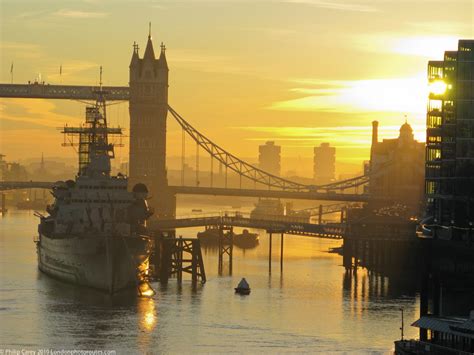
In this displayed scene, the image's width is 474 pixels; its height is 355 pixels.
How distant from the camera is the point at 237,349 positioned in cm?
7019

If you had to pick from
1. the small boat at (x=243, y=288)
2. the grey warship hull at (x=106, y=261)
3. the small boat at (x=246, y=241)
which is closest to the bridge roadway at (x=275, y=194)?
the small boat at (x=246, y=241)

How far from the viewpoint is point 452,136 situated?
95375 mm

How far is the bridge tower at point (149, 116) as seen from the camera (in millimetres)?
169125

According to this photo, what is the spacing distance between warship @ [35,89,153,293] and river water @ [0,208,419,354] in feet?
4.19

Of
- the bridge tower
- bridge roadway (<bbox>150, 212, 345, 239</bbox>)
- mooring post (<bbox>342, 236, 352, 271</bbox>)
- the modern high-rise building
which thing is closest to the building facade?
the bridge tower

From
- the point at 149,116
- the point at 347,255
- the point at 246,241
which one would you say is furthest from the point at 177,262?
the point at 149,116

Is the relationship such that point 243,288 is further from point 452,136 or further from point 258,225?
point 258,225

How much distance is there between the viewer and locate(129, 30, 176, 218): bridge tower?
169125 mm

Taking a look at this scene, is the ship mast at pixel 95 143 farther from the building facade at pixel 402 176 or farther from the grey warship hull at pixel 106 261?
the building facade at pixel 402 176

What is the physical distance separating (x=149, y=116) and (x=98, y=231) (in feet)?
239

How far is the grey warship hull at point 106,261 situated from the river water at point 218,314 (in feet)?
3.25

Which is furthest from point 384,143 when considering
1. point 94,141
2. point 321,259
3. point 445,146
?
point 445,146

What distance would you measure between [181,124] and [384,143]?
92.1 ft

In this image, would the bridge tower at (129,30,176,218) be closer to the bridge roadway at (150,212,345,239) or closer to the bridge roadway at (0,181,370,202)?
the bridge roadway at (0,181,370,202)
